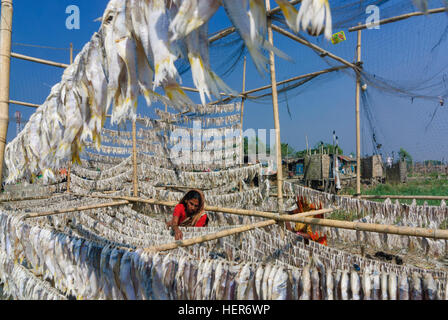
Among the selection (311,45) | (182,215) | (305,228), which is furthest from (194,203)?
(311,45)

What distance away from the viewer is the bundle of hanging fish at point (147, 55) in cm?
90

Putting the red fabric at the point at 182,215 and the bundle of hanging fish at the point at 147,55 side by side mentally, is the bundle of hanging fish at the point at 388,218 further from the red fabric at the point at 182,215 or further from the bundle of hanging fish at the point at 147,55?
the bundle of hanging fish at the point at 147,55

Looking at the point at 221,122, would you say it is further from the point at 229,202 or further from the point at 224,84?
the point at 224,84

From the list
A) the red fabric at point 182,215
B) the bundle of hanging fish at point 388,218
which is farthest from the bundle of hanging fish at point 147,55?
the red fabric at point 182,215

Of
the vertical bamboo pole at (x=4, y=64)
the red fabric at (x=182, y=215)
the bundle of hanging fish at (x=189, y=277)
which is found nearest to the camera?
the bundle of hanging fish at (x=189, y=277)

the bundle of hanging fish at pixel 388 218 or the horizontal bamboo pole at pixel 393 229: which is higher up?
the horizontal bamboo pole at pixel 393 229

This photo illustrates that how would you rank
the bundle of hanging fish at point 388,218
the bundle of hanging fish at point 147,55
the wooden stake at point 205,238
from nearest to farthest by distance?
1. the bundle of hanging fish at point 147,55
2. the wooden stake at point 205,238
3. the bundle of hanging fish at point 388,218

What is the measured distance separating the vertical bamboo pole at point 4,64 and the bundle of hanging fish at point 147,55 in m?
1.80

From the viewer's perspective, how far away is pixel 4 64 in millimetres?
2861

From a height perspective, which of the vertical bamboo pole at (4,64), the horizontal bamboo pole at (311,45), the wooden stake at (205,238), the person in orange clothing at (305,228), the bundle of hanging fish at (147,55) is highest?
the horizontal bamboo pole at (311,45)

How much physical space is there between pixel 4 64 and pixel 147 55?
9.46 ft

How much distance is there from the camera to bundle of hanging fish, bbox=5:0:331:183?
0.90 metres

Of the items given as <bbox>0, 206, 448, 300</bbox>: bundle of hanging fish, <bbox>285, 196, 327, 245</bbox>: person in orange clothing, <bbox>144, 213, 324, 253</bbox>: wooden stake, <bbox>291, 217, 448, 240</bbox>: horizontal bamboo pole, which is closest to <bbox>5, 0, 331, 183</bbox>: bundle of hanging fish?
<bbox>0, 206, 448, 300</bbox>: bundle of hanging fish

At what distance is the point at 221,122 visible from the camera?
33.4ft
